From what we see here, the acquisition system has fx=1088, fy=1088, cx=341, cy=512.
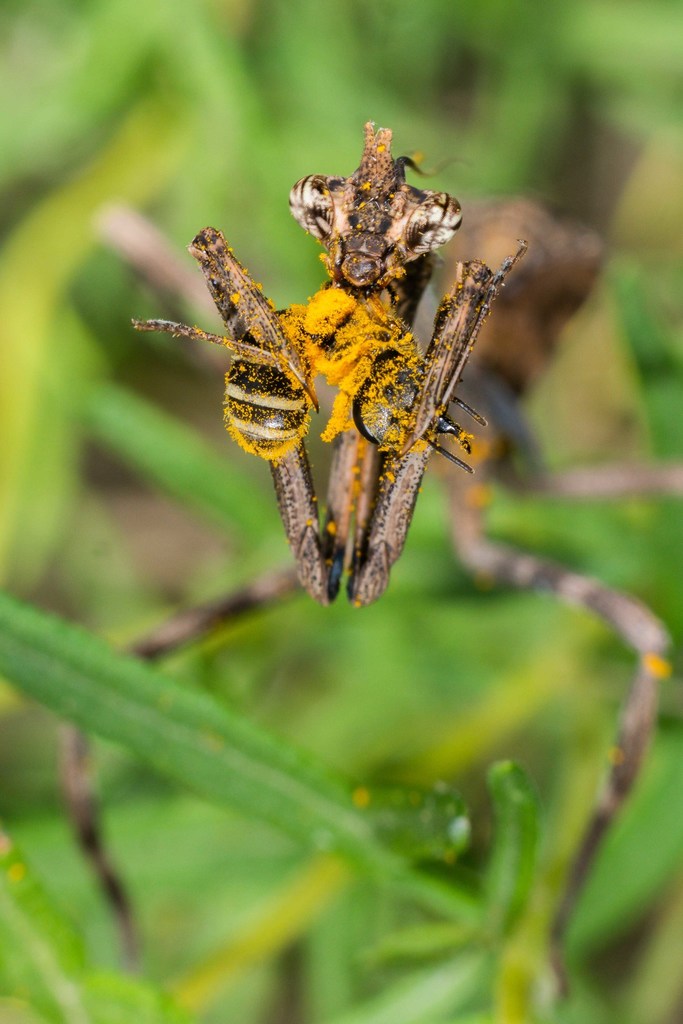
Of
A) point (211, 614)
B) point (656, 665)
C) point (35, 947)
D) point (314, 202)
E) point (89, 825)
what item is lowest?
point (89, 825)

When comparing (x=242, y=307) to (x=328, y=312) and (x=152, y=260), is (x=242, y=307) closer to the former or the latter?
(x=328, y=312)

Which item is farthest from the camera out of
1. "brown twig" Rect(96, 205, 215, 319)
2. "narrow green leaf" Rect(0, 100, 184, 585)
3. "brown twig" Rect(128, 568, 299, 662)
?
"narrow green leaf" Rect(0, 100, 184, 585)

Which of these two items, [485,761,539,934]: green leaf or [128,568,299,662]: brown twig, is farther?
[128,568,299,662]: brown twig

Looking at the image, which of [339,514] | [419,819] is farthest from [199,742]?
[339,514]

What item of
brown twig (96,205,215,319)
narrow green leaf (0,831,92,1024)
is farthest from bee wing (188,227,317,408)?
brown twig (96,205,215,319)

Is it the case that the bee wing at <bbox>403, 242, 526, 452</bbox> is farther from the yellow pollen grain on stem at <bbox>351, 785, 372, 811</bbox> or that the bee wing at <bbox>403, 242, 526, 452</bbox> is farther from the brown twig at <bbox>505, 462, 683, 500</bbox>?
the brown twig at <bbox>505, 462, 683, 500</bbox>

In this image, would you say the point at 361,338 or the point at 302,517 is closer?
the point at 361,338
